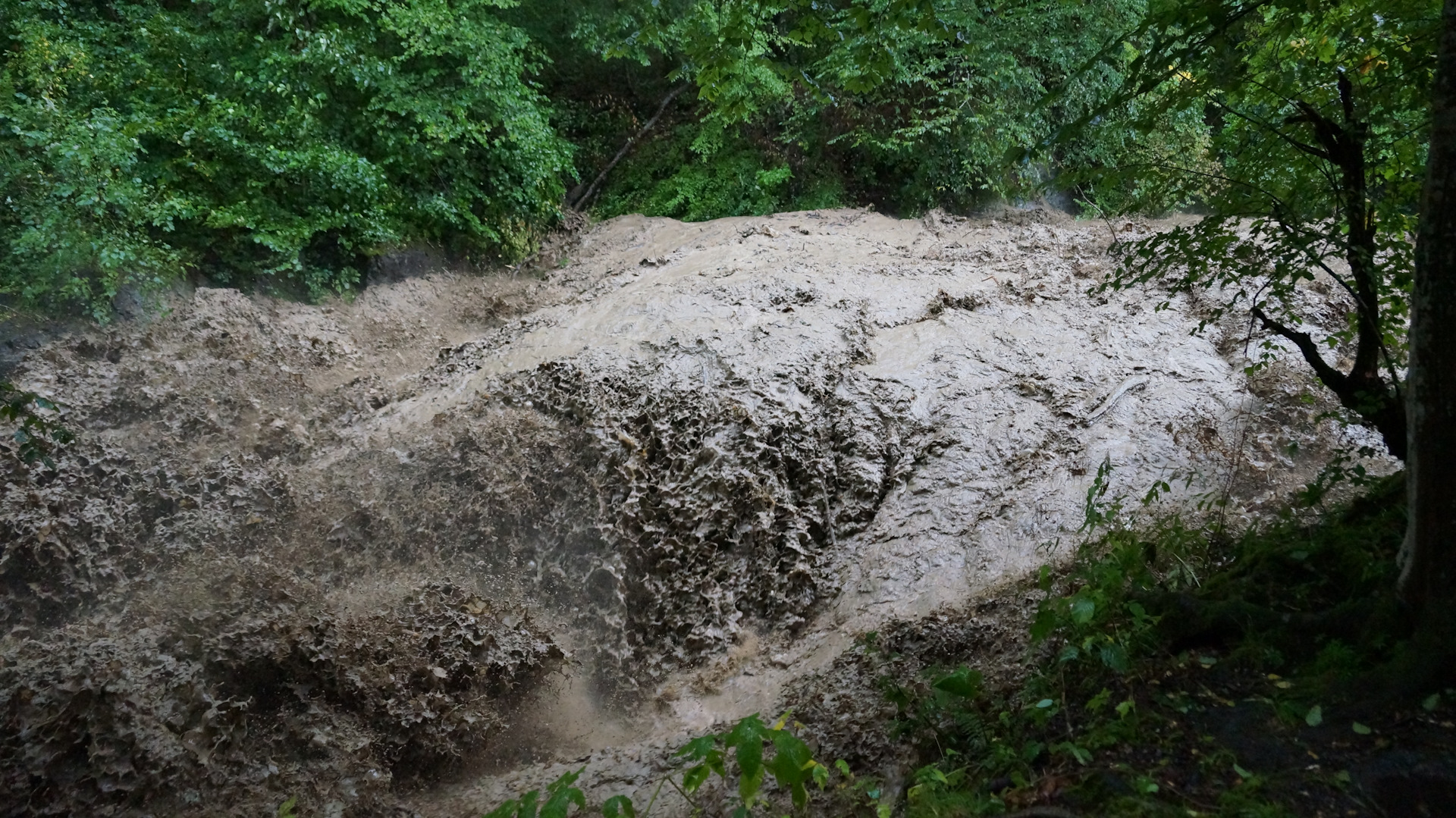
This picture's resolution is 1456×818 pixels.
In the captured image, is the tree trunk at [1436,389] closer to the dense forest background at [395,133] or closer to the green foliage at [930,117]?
the dense forest background at [395,133]

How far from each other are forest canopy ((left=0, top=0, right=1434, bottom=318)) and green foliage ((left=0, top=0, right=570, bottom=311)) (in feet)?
0.08

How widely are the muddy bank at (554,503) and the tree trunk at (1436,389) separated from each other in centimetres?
173

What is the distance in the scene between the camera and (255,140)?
860cm

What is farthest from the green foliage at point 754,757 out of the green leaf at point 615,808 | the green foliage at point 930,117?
the green foliage at point 930,117

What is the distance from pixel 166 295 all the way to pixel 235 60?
2.55 m

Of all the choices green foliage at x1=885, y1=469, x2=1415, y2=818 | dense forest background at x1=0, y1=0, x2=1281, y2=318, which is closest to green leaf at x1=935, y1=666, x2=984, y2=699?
green foliage at x1=885, y1=469, x2=1415, y2=818

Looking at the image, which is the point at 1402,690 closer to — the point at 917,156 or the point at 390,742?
the point at 390,742

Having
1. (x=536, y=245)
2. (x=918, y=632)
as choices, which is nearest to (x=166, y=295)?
(x=536, y=245)

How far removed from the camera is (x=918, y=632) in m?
4.56

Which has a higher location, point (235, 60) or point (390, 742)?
point (235, 60)

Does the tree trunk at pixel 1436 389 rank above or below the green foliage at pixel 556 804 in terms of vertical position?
above

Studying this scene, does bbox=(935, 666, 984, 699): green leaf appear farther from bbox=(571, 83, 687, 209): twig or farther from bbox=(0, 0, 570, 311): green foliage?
bbox=(571, 83, 687, 209): twig

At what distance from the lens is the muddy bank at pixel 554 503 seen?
4.53 m

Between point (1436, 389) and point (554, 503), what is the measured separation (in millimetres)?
4998
